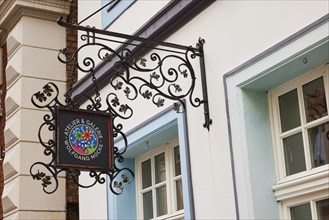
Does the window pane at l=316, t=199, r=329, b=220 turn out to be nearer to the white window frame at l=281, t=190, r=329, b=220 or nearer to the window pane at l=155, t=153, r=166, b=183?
the white window frame at l=281, t=190, r=329, b=220

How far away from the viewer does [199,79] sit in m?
5.77

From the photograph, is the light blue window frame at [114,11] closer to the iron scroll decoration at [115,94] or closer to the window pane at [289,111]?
the iron scroll decoration at [115,94]

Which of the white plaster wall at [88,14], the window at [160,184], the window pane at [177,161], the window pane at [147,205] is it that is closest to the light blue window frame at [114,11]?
the white plaster wall at [88,14]

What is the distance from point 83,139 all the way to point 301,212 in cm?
178

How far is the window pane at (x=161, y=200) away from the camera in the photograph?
657 cm

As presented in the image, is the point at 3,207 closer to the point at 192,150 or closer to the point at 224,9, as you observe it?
the point at 192,150

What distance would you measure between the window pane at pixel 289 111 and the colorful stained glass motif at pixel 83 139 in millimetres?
1493

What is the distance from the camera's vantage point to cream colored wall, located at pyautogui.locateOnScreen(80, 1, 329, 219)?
4.92m

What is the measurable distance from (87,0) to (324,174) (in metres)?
4.58

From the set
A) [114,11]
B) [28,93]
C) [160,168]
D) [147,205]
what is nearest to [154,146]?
[160,168]

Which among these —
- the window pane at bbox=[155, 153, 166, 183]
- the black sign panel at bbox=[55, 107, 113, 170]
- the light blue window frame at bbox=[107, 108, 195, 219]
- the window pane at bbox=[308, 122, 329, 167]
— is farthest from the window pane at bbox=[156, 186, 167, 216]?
the window pane at bbox=[308, 122, 329, 167]

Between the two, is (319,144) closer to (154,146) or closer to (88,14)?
(154,146)

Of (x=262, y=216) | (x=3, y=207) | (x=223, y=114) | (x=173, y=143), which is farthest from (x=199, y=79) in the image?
(x=3, y=207)

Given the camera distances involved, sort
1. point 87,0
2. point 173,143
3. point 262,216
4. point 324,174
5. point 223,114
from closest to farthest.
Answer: point 324,174, point 262,216, point 223,114, point 173,143, point 87,0
